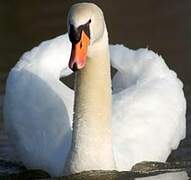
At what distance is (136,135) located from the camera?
26.5 feet

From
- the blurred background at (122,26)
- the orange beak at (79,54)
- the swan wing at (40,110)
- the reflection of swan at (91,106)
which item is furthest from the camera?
the blurred background at (122,26)

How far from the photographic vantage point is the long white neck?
718cm

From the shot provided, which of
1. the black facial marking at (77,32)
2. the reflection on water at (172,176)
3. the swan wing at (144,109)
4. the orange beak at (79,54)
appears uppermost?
the black facial marking at (77,32)

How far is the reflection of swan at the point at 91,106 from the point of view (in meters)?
7.10

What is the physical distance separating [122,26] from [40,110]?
571 cm

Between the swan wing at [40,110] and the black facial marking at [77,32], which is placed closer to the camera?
the black facial marking at [77,32]

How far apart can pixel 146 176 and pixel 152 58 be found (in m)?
1.62

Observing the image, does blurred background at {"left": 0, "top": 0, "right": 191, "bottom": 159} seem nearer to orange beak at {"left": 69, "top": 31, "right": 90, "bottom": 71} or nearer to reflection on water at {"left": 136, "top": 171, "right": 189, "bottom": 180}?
reflection on water at {"left": 136, "top": 171, "right": 189, "bottom": 180}

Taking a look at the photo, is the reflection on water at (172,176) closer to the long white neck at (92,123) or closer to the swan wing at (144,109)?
the swan wing at (144,109)

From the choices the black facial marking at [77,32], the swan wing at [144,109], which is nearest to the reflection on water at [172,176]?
the swan wing at [144,109]

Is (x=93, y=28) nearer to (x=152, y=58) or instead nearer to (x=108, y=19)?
(x=152, y=58)

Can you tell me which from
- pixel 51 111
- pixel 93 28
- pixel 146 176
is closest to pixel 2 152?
pixel 51 111

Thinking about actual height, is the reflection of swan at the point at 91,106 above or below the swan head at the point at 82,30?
below

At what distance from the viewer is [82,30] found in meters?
6.62
